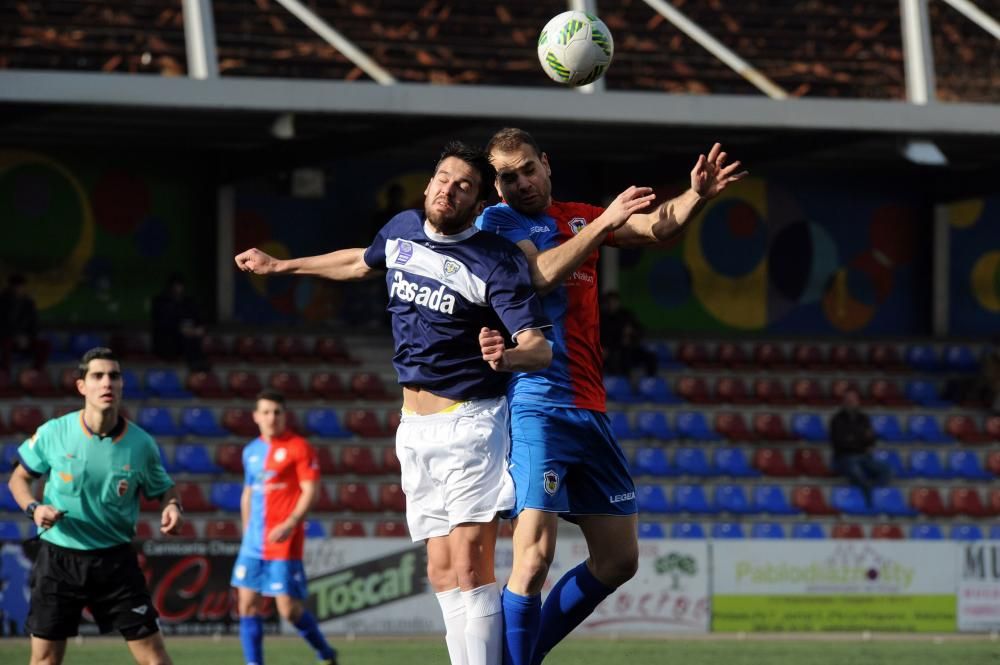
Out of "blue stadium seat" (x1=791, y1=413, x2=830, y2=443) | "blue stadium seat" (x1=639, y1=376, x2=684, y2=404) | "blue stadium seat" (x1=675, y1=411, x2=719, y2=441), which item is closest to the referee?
"blue stadium seat" (x1=675, y1=411, x2=719, y2=441)

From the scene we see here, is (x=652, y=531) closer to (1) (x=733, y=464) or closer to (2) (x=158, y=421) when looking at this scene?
(1) (x=733, y=464)

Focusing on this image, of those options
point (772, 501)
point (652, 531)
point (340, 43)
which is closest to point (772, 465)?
point (772, 501)

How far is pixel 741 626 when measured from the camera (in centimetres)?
1350

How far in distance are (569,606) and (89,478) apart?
2277mm

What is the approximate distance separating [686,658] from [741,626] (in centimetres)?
247

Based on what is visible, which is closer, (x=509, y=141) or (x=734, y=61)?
→ (x=509, y=141)

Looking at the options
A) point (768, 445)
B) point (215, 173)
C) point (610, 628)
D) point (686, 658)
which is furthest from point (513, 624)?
point (215, 173)

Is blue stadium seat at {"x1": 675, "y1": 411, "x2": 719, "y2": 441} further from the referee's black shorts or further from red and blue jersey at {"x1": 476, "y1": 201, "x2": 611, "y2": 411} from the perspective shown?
red and blue jersey at {"x1": 476, "y1": 201, "x2": 611, "y2": 411}

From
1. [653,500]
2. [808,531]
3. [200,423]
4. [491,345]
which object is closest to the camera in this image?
[491,345]

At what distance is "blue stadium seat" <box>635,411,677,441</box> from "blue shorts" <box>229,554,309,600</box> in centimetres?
835

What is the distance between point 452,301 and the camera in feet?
18.1

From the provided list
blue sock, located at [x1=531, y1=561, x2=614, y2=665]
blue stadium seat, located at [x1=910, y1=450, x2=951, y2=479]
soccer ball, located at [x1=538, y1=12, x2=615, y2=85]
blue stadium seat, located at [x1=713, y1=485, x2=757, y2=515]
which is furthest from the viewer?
blue stadium seat, located at [x1=910, y1=450, x2=951, y2=479]

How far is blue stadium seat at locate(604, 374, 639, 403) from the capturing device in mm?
18375

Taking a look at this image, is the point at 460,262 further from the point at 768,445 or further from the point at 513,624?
the point at 768,445
